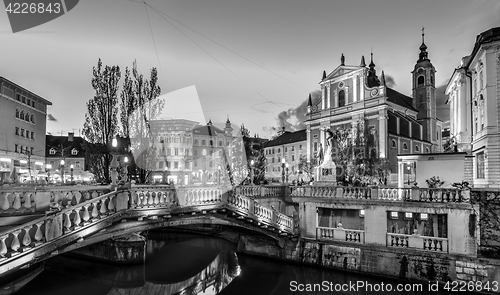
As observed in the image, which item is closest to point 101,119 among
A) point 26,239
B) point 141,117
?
point 141,117

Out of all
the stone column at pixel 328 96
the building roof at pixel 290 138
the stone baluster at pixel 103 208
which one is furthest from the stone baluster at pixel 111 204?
the building roof at pixel 290 138

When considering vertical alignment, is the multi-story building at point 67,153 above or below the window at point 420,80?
below

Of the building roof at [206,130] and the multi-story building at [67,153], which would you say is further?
the building roof at [206,130]

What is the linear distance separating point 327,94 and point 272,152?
2845 centimetres

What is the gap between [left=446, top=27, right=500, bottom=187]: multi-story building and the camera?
85.9 ft

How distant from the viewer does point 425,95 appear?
2362 inches

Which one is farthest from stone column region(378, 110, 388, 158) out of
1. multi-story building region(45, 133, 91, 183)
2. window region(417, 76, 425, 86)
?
multi-story building region(45, 133, 91, 183)

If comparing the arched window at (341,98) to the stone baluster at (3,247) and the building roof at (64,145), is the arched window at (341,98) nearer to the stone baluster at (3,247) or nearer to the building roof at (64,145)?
the building roof at (64,145)

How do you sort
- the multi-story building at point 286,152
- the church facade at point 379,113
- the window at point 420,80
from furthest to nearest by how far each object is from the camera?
the multi-story building at point 286,152 < the window at point 420,80 < the church facade at point 379,113

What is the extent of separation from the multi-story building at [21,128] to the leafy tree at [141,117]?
18709mm

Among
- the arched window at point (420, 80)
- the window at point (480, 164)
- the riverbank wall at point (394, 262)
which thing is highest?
the arched window at point (420, 80)

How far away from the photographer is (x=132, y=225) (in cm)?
1234

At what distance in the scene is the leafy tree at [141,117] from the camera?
71.3ft

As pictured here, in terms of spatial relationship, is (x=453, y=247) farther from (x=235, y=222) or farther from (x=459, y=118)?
(x=459, y=118)
